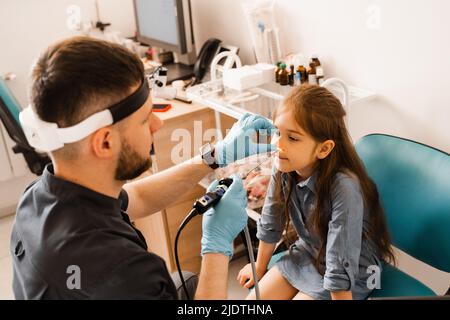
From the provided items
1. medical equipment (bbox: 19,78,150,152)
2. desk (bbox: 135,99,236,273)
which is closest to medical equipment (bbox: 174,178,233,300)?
medical equipment (bbox: 19,78,150,152)

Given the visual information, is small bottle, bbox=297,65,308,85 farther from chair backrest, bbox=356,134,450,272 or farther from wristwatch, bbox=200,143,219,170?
wristwatch, bbox=200,143,219,170

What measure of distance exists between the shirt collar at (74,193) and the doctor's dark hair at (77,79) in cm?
13

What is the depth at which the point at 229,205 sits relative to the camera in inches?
50.6

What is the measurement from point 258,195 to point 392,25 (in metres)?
0.80

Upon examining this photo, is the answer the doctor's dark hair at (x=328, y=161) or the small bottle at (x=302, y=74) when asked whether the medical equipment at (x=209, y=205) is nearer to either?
the doctor's dark hair at (x=328, y=161)

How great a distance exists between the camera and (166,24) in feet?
8.29

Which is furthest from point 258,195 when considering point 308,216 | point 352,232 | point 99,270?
point 99,270

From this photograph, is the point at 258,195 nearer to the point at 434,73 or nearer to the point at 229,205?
the point at 229,205

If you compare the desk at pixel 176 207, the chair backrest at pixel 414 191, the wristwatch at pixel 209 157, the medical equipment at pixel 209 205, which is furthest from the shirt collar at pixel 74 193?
the desk at pixel 176 207

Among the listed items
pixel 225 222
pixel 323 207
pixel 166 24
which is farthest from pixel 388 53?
pixel 166 24

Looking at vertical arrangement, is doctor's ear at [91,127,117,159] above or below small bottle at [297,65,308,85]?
above

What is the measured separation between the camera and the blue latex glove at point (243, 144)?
1436 millimetres

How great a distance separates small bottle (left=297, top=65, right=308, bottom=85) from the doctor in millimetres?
921

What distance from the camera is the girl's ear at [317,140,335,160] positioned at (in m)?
1.44
